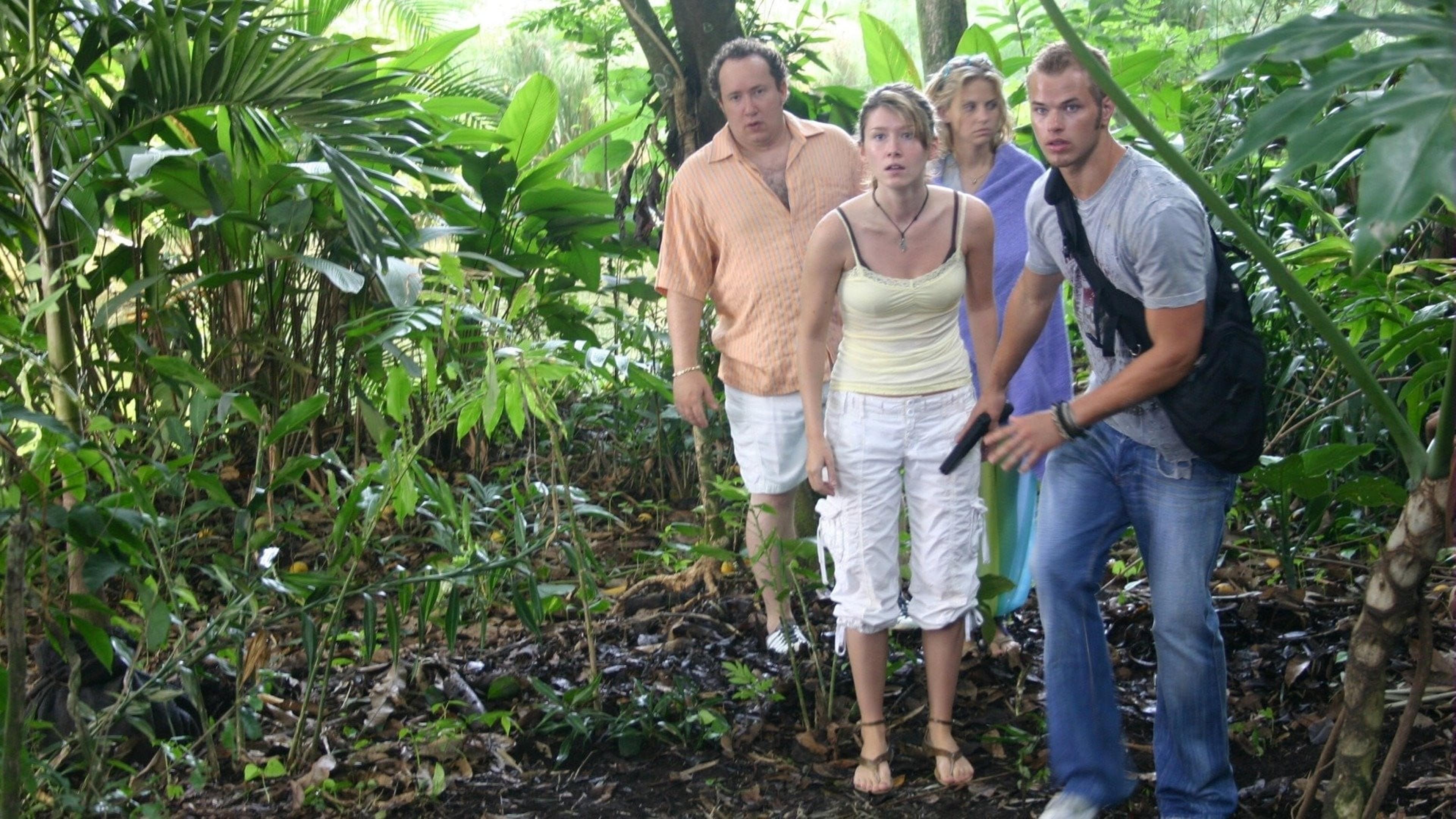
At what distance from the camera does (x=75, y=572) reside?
2.69 m

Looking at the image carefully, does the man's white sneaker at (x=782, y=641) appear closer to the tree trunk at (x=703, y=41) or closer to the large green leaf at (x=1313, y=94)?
the tree trunk at (x=703, y=41)

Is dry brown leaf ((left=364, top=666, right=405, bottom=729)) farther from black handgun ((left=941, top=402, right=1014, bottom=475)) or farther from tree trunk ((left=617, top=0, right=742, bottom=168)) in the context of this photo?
tree trunk ((left=617, top=0, right=742, bottom=168))

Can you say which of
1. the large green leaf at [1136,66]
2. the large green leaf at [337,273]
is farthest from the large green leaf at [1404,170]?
the large green leaf at [1136,66]

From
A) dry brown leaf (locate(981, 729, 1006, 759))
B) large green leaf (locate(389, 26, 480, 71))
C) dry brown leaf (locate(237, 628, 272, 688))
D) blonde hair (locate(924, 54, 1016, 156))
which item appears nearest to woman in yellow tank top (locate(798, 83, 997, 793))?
dry brown leaf (locate(981, 729, 1006, 759))

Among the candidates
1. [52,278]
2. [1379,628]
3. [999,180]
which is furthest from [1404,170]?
[52,278]

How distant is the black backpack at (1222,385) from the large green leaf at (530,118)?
9.72 ft

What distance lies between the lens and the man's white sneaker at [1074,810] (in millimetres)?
2516

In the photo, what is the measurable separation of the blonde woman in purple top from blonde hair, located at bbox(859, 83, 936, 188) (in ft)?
1.64

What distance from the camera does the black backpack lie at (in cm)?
225

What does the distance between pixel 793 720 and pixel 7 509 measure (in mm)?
1767

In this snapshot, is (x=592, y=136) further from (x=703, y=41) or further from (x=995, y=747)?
(x=995, y=747)

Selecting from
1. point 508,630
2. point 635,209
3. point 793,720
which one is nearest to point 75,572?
point 508,630

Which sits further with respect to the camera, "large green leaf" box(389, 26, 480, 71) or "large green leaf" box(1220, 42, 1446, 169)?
"large green leaf" box(389, 26, 480, 71)

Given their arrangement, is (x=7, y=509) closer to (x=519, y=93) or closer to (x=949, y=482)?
(x=949, y=482)
